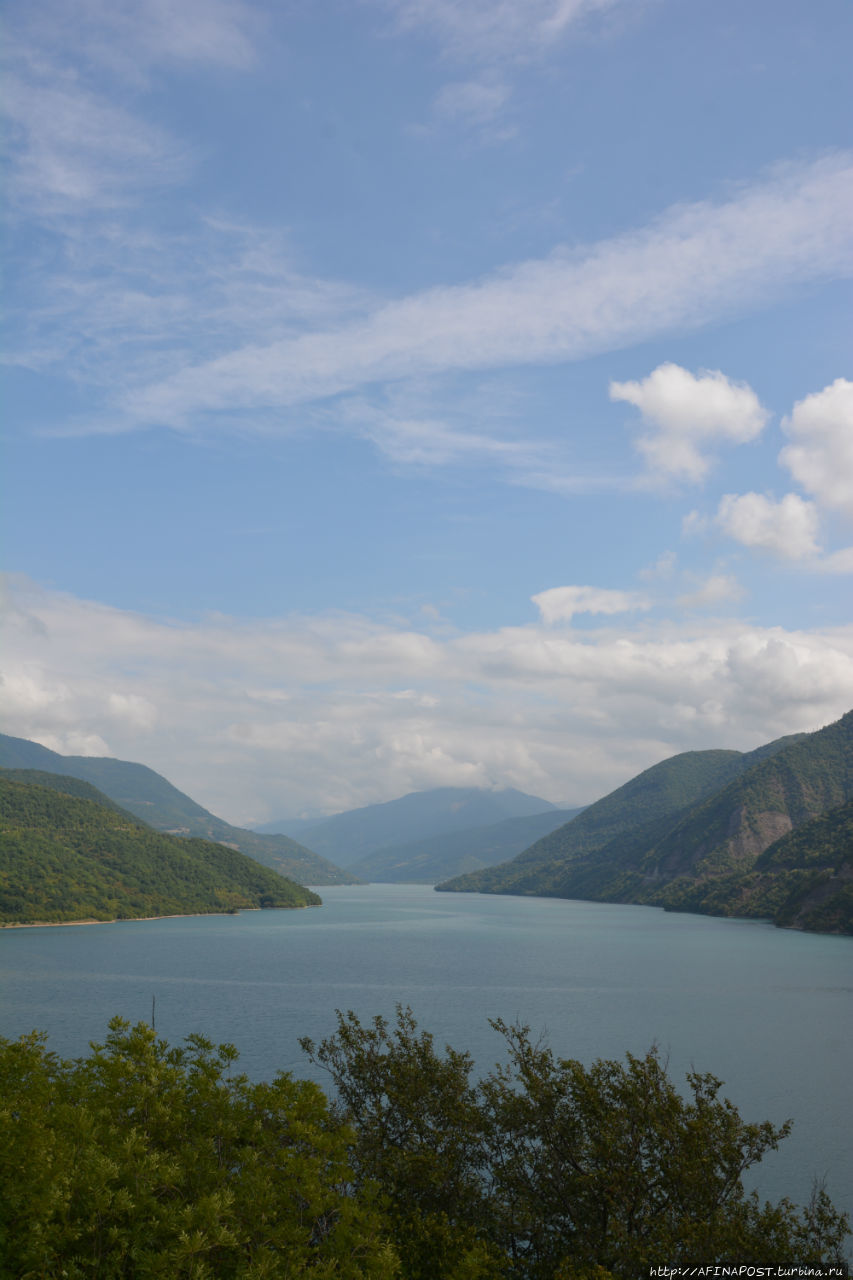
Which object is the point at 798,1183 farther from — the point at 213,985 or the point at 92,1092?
the point at 213,985

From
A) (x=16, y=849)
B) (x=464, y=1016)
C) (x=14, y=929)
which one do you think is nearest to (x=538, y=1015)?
(x=464, y=1016)

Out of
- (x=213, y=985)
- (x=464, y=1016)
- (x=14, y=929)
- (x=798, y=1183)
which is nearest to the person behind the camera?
(x=798, y=1183)

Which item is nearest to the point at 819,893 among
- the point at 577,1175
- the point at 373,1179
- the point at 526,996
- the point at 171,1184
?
the point at 526,996

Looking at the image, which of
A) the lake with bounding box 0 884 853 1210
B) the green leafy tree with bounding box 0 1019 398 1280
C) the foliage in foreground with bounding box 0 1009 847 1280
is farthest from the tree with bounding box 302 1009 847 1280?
the lake with bounding box 0 884 853 1210

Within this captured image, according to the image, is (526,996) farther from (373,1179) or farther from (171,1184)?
(171,1184)

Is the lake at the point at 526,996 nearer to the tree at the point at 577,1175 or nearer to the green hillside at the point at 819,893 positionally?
the green hillside at the point at 819,893

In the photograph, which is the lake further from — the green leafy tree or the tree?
the green leafy tree

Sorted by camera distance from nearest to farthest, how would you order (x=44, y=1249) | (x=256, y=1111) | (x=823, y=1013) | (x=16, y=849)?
(x=44, y=1249)
(x=256, y=1111)
(x=823, y=1013)
(x=16, y=849)
